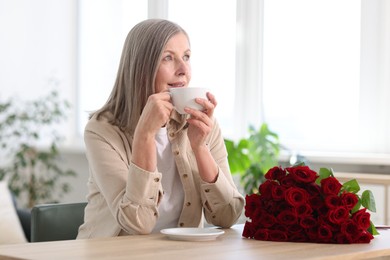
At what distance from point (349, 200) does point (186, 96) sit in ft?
1.67

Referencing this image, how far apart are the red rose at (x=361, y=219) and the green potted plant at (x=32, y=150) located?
4052 millimetres

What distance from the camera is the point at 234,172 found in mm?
4828

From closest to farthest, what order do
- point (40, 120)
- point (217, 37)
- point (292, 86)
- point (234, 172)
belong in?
point (234, 172) < point (292, 86) < point (217, 37) < point (40, 120)

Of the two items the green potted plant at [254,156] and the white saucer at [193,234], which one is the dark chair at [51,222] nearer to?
the white saucer at [193,234]

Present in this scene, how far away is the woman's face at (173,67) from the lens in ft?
7.98

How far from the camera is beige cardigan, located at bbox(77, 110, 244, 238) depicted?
2217 mm

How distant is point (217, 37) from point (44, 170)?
1.83 meters

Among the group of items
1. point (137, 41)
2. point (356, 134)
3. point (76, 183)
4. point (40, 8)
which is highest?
point (40, 8)

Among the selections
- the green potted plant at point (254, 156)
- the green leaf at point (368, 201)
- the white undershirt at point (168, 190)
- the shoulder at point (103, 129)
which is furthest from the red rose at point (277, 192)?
the green potted plant at point (254, 156)

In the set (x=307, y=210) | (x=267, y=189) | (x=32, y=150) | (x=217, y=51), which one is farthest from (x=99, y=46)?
(x=307, y=210)

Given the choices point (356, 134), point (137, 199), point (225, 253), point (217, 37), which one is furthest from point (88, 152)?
point (217, 37)

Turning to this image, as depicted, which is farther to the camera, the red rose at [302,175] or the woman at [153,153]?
the woman at [153,153]

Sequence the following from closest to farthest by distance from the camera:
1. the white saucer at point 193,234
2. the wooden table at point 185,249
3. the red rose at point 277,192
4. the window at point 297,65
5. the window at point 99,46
Result: the wooden table at point 185,249, the white saucer at point 193,234, the red rose at point 277,192, the window at point 297,65, the window at point 99,46

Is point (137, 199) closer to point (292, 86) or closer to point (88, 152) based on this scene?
point (88, 152)
